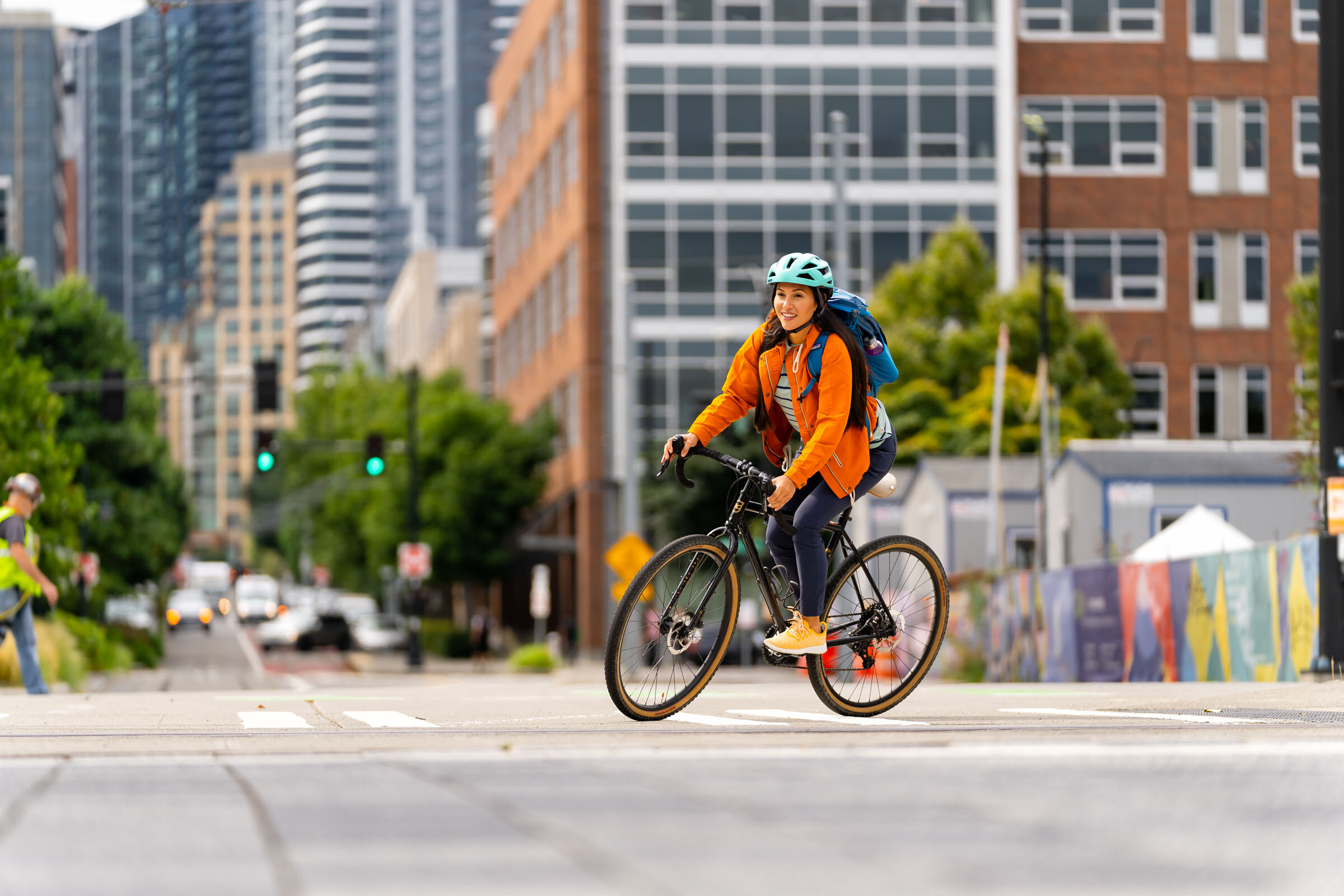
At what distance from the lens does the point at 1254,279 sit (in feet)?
212

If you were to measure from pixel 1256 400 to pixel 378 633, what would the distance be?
89.1 ft

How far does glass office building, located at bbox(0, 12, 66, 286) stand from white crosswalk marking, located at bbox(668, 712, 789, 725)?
12202 cm

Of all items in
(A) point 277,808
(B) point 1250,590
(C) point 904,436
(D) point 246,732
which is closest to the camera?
(A) point 277,808

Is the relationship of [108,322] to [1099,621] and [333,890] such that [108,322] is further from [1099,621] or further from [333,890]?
[333,890]

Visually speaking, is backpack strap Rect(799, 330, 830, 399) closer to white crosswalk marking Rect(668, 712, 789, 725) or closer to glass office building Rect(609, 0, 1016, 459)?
white crosswalk marking Rect(668, 712, 789, 725)

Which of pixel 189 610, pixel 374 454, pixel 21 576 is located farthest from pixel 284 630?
pixel 21 576

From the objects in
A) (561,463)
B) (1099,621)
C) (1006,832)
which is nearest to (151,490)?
(561,463)

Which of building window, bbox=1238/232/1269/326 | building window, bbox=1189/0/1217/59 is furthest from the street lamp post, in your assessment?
building window, bbox=1238/232/1269/326

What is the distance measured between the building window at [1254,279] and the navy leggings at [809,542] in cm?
5765

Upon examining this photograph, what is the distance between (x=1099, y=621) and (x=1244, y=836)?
23043 millimetres

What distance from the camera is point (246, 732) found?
8828 millimetres

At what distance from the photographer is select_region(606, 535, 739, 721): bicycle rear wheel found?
29.0ft

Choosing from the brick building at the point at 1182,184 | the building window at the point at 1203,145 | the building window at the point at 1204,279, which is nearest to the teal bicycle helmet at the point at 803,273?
the brick building at the point at 1182,184

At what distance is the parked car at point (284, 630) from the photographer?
222 ft
